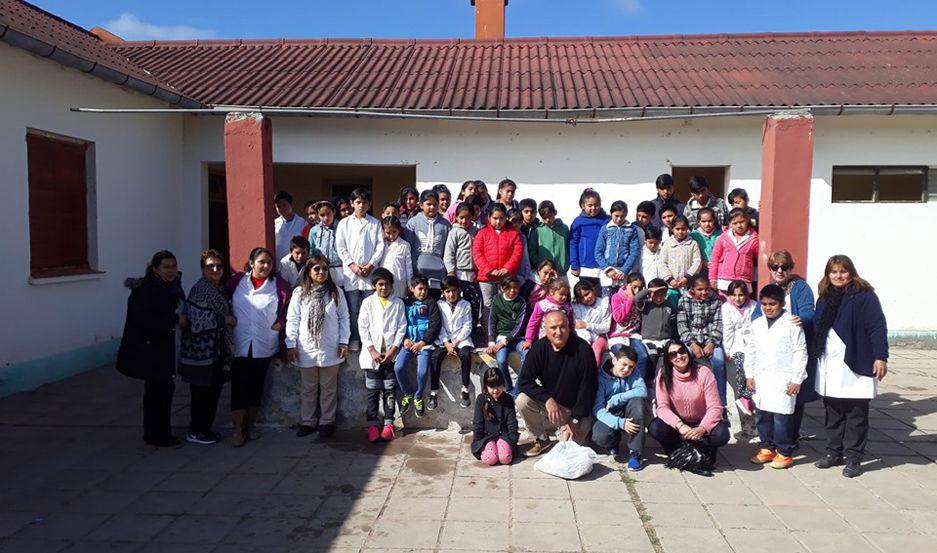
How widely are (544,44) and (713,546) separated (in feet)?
35.0

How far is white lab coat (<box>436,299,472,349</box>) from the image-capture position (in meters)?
5.55

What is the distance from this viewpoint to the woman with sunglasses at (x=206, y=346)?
203 inches

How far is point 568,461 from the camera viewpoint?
15.0 feet

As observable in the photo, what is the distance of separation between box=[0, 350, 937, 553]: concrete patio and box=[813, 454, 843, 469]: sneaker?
0.07m

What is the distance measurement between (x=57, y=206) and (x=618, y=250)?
6.31m

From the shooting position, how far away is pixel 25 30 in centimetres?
655

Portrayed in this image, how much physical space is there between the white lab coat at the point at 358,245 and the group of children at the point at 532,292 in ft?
0.03

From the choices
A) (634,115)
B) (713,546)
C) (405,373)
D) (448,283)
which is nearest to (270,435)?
(405,373)

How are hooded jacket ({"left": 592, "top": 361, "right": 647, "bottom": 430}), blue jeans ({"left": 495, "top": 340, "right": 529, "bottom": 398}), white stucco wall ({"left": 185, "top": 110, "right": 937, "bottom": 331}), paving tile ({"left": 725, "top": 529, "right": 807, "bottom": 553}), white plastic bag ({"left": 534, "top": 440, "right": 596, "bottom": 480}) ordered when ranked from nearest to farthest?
paving tile ({"left": 725, "top": 529, "right": 807, "bottom": 553}), white plastic bag ({"left": 534, "top": 440, "right": 596, "bottom": 480}), hooded jacket ({"left": 592, "top": 361, "right": 647, "bottom": 430}), blue jeans ({"left": 495, "top": 340, "right": 529, "bottom": 398}), white stucco wall ({"left": 185, "top": 110, "right": 937, "bottom": 331})

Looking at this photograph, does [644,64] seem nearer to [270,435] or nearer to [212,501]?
[270,435]

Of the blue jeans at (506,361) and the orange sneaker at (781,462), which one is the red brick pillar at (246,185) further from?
the orange sneaker at (781,462)

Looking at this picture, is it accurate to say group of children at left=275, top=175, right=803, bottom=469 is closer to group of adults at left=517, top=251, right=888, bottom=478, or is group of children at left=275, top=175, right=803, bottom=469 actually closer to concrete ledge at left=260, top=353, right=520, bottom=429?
concrete ledge at left=260, top=353, right=520, bottom=429

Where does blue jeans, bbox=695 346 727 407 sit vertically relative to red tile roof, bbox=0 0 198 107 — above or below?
below

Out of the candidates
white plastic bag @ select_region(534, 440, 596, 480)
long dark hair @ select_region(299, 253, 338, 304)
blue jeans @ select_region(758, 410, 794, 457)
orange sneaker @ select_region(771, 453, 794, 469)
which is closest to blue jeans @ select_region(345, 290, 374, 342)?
long dark hair @ select_region(299, 253, 338, 304)
